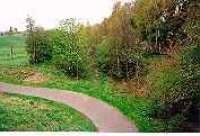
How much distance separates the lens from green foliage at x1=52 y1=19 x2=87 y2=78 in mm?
3004

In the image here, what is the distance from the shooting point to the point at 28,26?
3037 millimetres

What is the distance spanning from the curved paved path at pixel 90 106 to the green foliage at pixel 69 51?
0.49 ft

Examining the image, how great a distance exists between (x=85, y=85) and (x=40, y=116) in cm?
35

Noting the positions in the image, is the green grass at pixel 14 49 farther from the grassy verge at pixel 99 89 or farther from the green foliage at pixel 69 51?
the green foliage at pixel 69 51

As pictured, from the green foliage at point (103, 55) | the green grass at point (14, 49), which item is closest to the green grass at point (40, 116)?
the green grass at point (14, 49)

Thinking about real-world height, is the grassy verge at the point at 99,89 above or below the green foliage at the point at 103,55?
below

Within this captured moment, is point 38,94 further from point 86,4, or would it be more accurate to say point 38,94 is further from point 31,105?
point 86,4

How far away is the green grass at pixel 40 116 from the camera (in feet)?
9.89

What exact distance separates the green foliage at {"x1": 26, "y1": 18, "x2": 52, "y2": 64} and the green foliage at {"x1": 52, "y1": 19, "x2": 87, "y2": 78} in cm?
4

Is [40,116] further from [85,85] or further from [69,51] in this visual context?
[69,51]

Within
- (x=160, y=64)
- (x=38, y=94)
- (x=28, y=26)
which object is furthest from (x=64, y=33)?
(x=160, y=64)

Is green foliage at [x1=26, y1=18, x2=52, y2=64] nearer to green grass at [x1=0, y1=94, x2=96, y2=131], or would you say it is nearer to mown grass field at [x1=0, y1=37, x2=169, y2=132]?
mown grass field at [x1=0, y1=37, x2=169, y2=132]

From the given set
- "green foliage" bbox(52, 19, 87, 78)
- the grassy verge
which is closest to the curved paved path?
the grassy verge

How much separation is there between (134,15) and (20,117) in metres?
0.97
